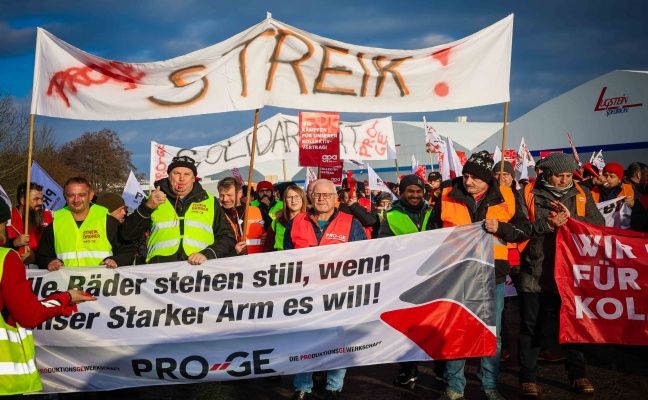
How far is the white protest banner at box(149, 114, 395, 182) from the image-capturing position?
1545 cm

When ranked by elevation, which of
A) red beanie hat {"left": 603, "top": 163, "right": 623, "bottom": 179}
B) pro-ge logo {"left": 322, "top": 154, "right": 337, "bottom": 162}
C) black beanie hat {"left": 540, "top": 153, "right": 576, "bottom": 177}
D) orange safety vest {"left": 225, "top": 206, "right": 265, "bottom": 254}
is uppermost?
pro-ge logo {"left": 322, "top": 154, "right": 337, "bottom": 162}

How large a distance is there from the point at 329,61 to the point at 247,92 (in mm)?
785

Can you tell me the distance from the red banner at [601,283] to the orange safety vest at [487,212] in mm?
632

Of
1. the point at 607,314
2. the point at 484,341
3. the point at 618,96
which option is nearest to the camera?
the point at 484,341

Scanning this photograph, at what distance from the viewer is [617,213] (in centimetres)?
781

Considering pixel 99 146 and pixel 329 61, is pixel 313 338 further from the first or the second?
pixel 99 146

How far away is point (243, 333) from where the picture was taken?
18.4 feet

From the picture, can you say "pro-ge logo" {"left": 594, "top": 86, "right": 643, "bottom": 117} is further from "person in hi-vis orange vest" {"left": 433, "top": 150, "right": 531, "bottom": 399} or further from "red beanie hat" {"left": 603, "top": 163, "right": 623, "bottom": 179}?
"person in hi-vis orange vest" {"left": 433, "top": 150, "right": 531, "bottom": 399}

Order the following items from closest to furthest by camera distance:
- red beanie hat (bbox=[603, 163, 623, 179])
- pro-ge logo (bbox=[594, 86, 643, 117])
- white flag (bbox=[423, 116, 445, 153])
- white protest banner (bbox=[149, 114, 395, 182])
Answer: red beanie hat (bbox=[603, 163, 623, 179]) < white protest banner (bbox=[149, 114, 395, 182]) < white flag (bbox=[423, 116, 445, 153]) < pro-ge logo (bbox=[594, 86, 643, 117])

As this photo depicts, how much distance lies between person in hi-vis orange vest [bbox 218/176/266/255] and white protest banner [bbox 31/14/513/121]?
1.22 meters

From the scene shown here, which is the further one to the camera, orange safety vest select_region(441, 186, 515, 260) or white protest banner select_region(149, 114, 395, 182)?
white protest banner select_region(149, 114, 395, 182)

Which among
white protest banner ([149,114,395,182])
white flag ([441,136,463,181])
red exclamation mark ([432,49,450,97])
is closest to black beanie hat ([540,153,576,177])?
red exclamation mark ([432,49,450,97])

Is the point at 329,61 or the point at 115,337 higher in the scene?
the point at 329,61

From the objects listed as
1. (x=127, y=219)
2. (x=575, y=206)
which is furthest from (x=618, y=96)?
(x=127, y=219)
